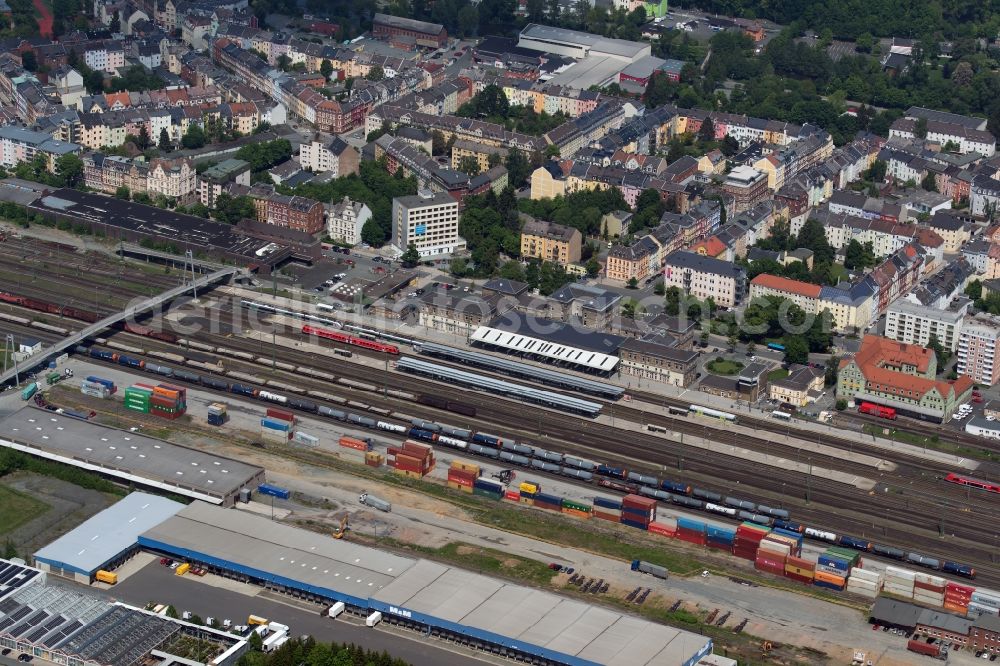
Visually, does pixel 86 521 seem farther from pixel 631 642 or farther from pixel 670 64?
pixel 670 64

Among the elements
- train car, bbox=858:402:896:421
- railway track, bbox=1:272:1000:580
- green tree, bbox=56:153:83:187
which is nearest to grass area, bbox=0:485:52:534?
railway track, bbox=1:272:1000:580

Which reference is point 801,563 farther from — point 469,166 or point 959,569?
point 469,166

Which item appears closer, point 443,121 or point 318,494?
point 318,494

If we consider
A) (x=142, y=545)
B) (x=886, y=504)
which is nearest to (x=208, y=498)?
(x=142, y=545)

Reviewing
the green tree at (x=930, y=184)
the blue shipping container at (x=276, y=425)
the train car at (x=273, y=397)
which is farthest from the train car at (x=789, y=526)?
the green tree at (x=930, y=184)

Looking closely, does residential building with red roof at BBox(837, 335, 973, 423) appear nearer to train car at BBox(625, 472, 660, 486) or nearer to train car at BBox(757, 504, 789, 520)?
train car at BBox(757, 504, 789, 520)
